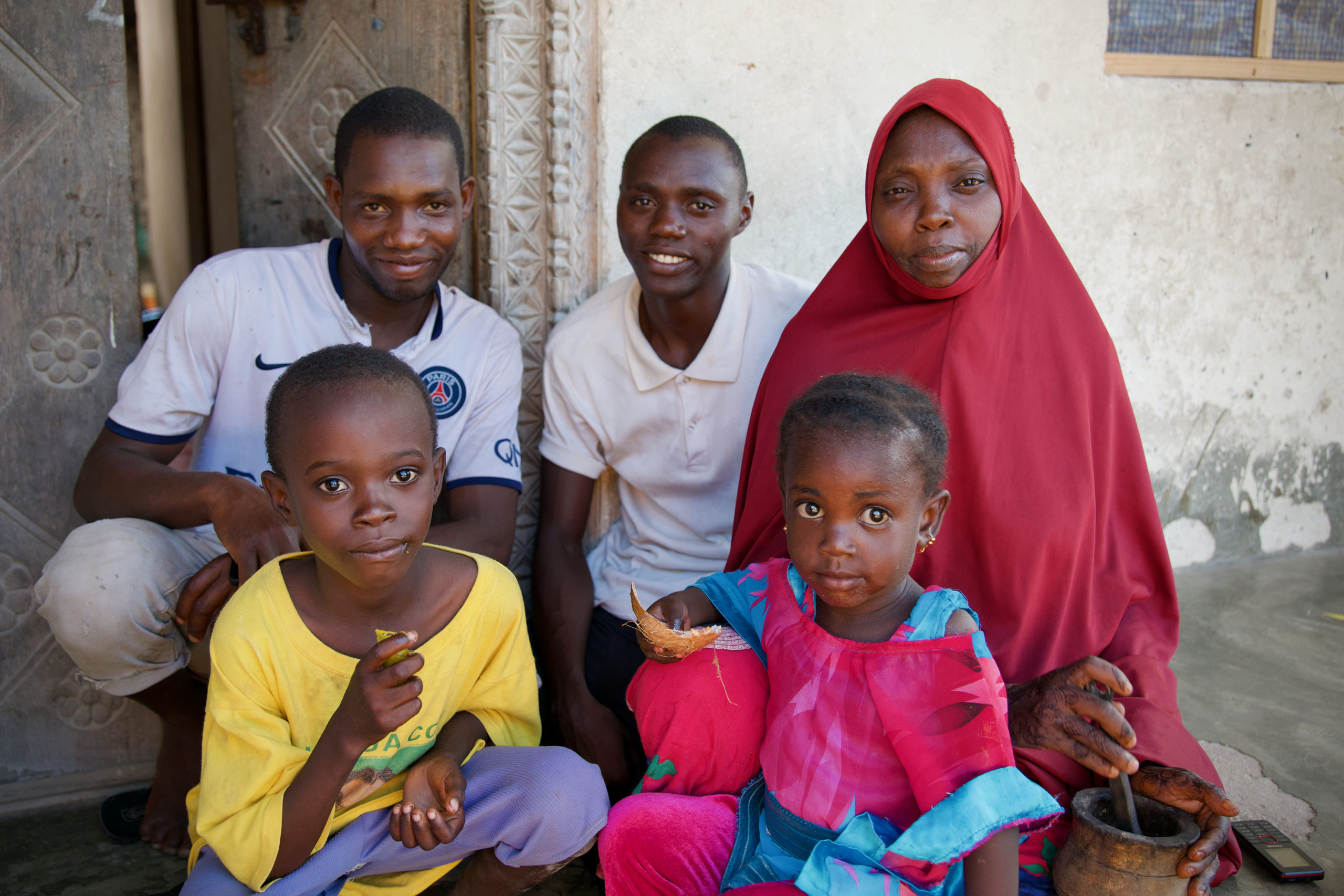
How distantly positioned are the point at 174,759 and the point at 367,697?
3.75 ft

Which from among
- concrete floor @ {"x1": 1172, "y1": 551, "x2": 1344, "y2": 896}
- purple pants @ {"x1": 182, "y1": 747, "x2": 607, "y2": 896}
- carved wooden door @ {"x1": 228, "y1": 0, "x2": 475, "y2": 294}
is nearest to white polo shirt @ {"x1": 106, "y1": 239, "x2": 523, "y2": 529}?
carved wooden door @ {"x1": 228, "y1": 0, "x2": 475, "y2": 294}

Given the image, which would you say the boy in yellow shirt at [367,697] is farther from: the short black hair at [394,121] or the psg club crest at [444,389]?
the short black hair at [394,121]

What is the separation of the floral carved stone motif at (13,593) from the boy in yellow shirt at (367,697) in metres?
1.11

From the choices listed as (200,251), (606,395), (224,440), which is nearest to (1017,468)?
(606,395)

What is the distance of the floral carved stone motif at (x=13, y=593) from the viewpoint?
8.22 ft

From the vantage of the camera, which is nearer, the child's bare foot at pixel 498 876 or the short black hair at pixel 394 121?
the child's bare foot at pixel 498 876

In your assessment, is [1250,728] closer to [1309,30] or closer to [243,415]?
[1309,30]

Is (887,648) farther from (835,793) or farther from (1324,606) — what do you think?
(1324,606)

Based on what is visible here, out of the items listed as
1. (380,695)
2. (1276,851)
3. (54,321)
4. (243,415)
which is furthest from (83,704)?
(1276,851)

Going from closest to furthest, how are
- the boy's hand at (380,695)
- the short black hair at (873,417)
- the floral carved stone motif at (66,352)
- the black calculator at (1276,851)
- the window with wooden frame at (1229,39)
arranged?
the boy's hand at (380,695), the short black hair at (873,417), the black calculator at (1276,851), the floral carved stone motif at (66,352), the window with wooden frame at (1229,39)

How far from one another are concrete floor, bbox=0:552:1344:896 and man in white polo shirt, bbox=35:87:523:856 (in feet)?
0.46

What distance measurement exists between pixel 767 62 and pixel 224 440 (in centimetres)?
195

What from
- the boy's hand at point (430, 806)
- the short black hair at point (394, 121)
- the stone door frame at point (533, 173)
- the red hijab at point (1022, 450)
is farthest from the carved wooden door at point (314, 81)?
the boy's hand at point (430, 806)

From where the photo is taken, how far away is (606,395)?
8.79 feet
